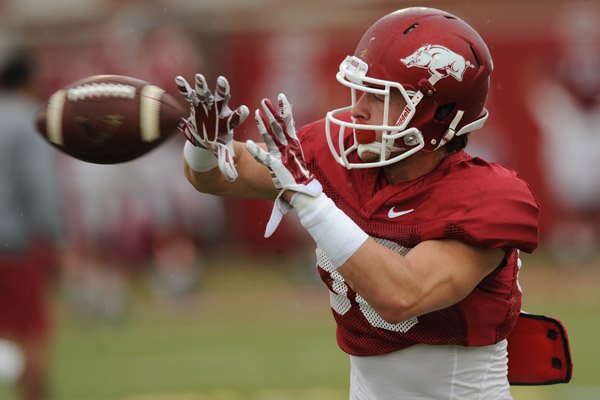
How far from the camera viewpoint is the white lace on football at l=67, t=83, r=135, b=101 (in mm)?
3227

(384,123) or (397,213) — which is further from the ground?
(384,123)

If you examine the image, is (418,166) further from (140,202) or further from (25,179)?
(140,202)

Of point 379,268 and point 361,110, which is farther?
point 361,110

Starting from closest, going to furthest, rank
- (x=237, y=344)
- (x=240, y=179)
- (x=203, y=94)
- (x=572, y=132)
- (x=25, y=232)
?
(x=203, y=94), (x=240, y=179), (x=25, y=232), (x=237, y=344), (x=572, y=132)

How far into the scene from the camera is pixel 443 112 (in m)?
3.02

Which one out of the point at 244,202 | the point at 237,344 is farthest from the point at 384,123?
Result: the point at 244,202

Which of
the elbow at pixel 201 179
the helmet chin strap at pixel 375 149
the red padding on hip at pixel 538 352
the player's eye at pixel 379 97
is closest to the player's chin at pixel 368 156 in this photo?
the helmet chin strap at pixel 375 149

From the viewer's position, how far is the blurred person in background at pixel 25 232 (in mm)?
5789

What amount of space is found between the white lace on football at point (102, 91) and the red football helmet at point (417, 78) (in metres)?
0.56

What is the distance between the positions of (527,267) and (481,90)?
6931mm

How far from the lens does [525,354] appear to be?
331cm

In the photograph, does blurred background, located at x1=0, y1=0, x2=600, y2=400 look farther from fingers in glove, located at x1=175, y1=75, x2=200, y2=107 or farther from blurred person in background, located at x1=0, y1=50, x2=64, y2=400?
fingers in glove, located at x1=175, y1=75, x2=200, y2=107

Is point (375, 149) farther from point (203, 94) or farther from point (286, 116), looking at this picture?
point (203, 94)

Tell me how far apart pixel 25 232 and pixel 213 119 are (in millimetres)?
3010
